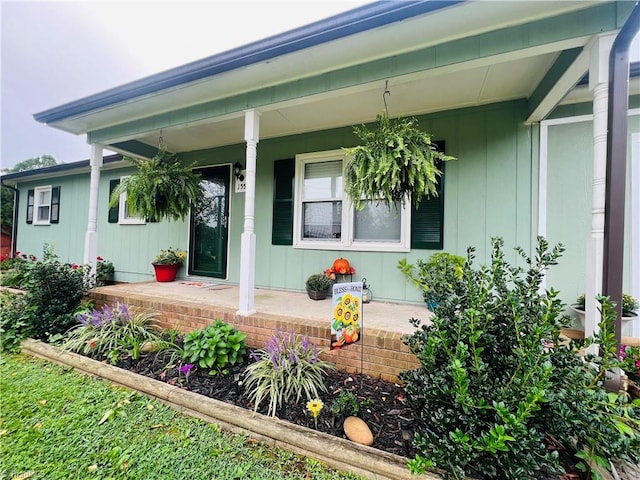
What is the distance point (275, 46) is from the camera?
8.07 ft

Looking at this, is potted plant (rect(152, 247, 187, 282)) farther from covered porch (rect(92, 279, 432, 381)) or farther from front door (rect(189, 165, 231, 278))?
covered porch (rect(92, 279, 432, 381))

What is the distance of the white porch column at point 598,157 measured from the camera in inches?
75.4

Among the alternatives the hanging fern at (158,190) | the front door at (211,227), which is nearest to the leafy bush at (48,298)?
the hanging fern at (158,190)

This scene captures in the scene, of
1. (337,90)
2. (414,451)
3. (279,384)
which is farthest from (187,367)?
(337,90)

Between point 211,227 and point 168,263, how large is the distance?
40.4 inches

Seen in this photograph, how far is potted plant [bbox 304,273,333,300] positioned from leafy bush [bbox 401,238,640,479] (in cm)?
215

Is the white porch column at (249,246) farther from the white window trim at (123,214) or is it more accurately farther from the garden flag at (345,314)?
the white window trim at (123,214)

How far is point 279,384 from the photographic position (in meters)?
2.07

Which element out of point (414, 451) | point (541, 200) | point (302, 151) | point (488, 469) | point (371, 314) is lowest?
point (414, 451)

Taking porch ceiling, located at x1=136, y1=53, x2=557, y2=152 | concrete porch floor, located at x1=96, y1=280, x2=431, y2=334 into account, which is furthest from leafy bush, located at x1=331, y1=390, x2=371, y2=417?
porch ceiling, located at x1=136, y1=53, x2=557, y2=152

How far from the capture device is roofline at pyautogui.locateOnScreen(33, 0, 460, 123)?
2.03m

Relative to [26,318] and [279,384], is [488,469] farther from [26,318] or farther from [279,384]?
[26,318]

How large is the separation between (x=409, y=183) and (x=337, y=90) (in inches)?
45.9

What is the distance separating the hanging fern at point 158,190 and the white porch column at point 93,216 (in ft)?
2.72
